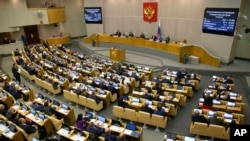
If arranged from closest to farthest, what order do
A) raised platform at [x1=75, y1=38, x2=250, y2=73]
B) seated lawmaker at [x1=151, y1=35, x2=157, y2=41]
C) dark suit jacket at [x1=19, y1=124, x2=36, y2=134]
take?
1. dark suit jacket at [x1=19, y1=124, x2=36, y2=134]
2. raised platform at [x1=75, y1=38, x2=250, y2=73]
3. seated lawmaker at [x1=151, y1=35, x2=157, y2=41]

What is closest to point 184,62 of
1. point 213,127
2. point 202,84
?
point 202,84

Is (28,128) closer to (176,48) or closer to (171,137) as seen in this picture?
(171,137)

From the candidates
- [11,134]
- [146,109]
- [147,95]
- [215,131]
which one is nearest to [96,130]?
[146,109]

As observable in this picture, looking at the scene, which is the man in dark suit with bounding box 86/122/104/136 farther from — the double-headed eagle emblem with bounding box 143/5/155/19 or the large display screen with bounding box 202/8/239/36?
the double-headed eagle emblem with bounding box 143/5/155/19

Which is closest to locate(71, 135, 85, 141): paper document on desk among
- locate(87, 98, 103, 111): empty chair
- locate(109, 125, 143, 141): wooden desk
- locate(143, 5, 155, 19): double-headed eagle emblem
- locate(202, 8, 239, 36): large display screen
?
locate(109, 125, 143, 141): wooden desk

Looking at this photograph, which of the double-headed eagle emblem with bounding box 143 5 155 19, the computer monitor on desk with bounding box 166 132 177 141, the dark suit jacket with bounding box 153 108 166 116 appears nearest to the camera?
the computer monitor on desk with bounding box 166 132 177 141

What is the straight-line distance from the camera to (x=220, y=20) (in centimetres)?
1477

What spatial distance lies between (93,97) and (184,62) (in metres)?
8.72

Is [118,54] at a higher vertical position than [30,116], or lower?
higher

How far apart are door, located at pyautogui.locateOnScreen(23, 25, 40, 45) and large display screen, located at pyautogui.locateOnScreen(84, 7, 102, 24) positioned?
21.4ft

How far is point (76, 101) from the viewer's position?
1112 cm

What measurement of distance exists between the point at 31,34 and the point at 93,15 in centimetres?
783

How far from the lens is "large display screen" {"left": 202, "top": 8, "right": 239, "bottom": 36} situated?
14180 millimetres

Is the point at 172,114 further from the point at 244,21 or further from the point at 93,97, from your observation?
the point at 244,21
